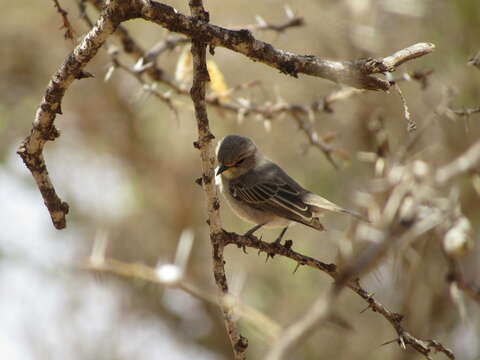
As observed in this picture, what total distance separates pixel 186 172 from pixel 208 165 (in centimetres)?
651

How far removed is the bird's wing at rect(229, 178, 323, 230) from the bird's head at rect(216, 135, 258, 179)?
18cm

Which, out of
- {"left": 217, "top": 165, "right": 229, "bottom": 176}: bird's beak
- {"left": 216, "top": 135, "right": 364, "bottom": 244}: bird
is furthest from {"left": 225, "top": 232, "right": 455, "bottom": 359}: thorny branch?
{"left": 217, "top": 165, "right": 229, "bottom": 176}: bird's beak

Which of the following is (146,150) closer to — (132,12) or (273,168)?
(273,168)

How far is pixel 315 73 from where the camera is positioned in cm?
298

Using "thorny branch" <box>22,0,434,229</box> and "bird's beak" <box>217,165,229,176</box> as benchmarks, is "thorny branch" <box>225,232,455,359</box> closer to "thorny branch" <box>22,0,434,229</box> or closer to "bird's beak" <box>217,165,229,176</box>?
"thorny branch" <box>22,0,434,229</box>

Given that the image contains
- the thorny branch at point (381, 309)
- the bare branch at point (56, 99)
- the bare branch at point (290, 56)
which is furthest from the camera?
the thorny branch at point (381, 309)

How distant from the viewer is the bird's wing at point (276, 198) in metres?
5.70

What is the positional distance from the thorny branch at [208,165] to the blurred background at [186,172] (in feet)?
13.6

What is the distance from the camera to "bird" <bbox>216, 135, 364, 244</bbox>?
5914mm

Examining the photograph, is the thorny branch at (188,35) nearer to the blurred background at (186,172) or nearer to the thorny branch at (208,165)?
the thorny branch at (208,165)

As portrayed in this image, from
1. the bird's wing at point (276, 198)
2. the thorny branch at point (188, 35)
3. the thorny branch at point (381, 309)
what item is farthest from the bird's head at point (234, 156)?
the thorny branch at point (188, 35)

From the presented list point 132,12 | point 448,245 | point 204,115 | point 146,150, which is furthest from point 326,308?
point 146,150

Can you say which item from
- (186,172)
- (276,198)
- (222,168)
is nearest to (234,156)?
(222,168)

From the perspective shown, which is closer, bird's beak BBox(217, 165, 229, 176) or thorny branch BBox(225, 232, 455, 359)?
thorny branch BBox(225, 232, 455, 359)
